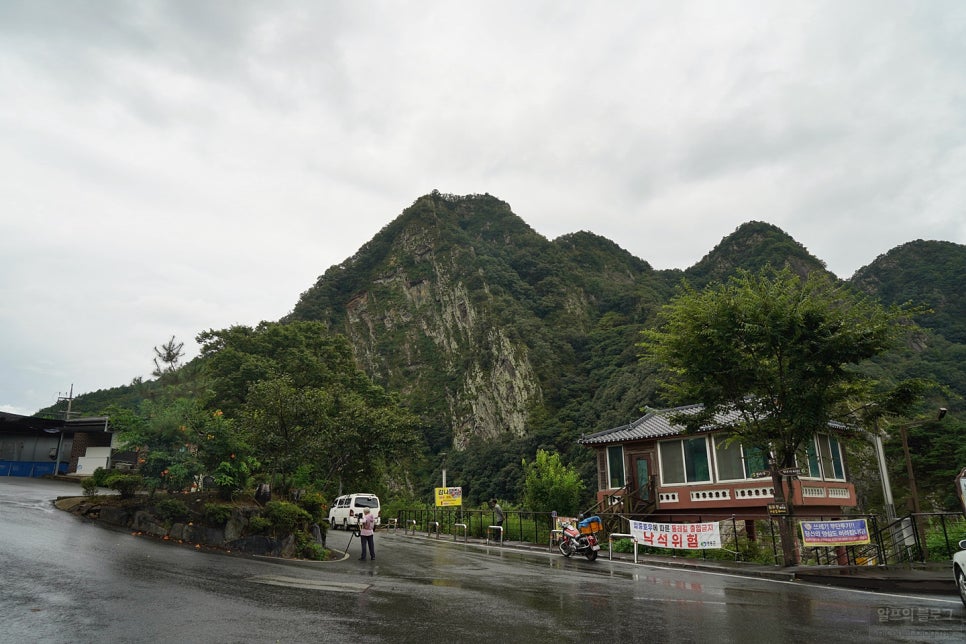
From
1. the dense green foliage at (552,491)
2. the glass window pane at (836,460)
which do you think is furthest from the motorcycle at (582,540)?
the dense green foliage at (552,491)

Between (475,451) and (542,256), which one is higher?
(542,256)

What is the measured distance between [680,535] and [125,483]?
16.9 meters

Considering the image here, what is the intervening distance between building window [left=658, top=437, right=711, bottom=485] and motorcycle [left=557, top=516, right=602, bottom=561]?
8.74 meters

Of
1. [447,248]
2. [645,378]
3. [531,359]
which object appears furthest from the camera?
[447,248]

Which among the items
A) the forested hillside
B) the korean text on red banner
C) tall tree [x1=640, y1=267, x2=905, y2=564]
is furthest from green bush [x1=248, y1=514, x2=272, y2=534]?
the forested hillside

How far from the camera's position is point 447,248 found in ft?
428

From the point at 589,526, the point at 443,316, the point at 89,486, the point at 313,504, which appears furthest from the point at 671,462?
the point at 443,316

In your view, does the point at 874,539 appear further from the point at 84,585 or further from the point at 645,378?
the point at 645,378

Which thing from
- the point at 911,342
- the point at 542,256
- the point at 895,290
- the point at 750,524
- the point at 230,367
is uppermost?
the point at 542,256

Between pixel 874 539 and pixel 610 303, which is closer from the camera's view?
pixel 874 539

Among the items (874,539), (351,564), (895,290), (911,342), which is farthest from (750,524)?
(895,290)

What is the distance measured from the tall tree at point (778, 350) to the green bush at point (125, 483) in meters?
16.3

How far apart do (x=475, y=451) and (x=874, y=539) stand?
2688 inches

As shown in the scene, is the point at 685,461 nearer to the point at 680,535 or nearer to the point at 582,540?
the point at 680,535
